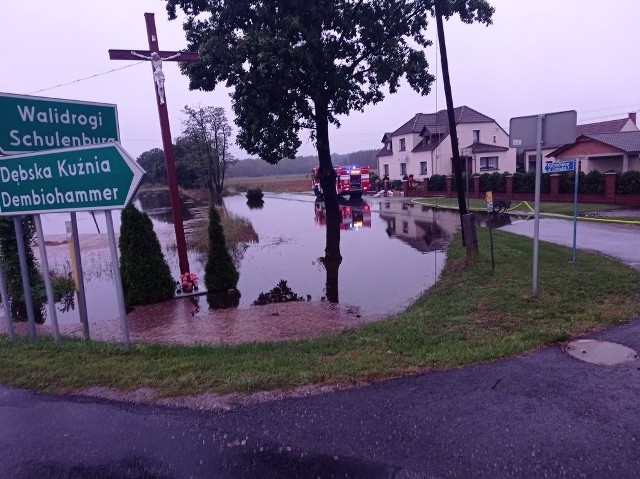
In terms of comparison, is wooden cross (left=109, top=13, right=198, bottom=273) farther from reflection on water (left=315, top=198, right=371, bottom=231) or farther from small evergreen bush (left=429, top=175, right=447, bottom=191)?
small evergreen bush (left=429, top=175, right=447, bottom=191)

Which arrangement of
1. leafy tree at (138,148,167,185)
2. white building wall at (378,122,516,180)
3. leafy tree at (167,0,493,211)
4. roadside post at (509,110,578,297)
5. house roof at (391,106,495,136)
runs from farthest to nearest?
leafy tree at (138,148,167,185), house roof at (391,106,495,136), white building wall at (378,122,516,180), leafy tree at (167,0,493,211), roadside post at (509,110,578,297)

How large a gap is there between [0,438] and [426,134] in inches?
1987

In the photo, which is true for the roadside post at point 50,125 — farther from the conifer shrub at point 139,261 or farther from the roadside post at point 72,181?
the conifer shrub at point 139,261

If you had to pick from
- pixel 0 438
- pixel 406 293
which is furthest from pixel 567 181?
pixel 0 438

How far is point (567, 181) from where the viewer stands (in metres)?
28.2

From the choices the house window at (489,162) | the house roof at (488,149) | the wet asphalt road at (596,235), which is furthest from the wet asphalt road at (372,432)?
the house window at (489,162)

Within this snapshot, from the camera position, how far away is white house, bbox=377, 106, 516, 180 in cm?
4725

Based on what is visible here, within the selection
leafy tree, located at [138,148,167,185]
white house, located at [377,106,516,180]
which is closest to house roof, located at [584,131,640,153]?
white house, located at [377,106,516,180]

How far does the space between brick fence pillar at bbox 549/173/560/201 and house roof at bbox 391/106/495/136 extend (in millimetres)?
18233

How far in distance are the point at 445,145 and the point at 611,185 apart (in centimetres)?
2420

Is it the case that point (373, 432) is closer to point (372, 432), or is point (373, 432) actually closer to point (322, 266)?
point (372, 432)

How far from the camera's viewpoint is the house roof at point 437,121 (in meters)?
48.9

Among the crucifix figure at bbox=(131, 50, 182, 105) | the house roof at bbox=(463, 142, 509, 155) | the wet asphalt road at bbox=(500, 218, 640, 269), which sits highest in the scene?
the crucifix figure at bbox=(131, 50, 182, 105)

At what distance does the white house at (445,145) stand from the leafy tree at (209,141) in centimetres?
1872
